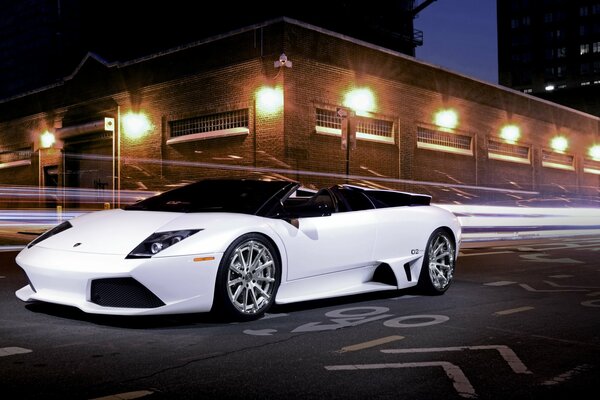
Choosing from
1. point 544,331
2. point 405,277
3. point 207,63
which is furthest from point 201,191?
point 207,63

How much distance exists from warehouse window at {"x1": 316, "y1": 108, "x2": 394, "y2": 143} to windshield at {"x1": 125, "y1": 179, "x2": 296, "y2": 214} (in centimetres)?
1660

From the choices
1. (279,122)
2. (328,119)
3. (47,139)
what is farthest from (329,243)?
(47,139)

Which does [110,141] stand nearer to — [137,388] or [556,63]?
[137,388]

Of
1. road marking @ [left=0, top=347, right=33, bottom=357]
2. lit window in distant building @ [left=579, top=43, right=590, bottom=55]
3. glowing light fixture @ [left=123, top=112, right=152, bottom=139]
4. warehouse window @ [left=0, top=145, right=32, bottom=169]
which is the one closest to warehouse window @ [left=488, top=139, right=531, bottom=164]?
glowing light fixture @ [left=123, top=112, right=152, bottom=139]

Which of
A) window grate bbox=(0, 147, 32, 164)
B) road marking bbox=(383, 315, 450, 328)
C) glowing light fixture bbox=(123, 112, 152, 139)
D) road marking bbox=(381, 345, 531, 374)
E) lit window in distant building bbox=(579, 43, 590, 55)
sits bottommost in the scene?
road marking bbox=(381, 345, 531, 374)

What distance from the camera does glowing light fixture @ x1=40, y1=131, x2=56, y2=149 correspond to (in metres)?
32.6

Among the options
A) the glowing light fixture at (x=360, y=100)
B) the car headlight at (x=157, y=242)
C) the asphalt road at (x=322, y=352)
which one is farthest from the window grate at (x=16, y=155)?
the car headlight at (x=157, y=242)

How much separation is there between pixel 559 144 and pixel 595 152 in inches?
247

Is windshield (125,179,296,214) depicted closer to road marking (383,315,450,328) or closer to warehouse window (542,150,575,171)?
road marking (383,315,450,328)

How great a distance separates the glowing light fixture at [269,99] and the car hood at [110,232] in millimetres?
16382

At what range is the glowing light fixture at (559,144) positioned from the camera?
3877 cm

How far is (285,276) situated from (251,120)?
17283mm

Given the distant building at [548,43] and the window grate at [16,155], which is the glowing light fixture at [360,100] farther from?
the distant building at [548,43]

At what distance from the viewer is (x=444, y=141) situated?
3014 centimetres
